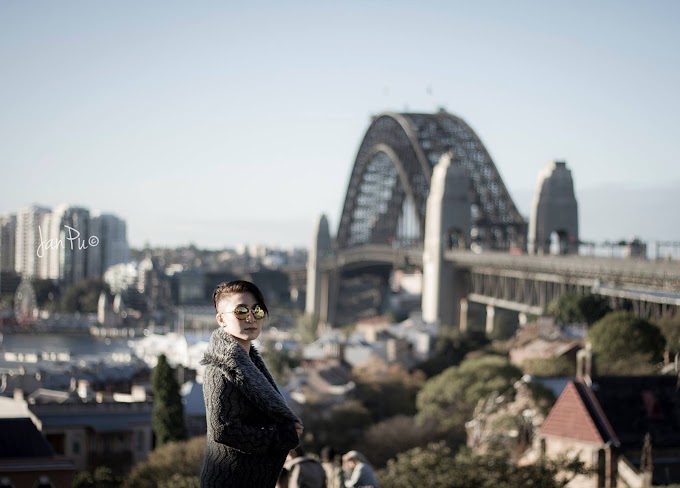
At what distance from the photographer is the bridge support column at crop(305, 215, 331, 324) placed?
414 ft

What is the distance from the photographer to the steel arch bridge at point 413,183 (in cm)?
10431

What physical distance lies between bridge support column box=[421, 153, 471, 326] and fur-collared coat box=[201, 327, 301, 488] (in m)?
78.6

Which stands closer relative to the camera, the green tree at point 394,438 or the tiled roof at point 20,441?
the tiled roof at point 20,441

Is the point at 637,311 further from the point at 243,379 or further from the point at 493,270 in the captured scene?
the point at 243,379

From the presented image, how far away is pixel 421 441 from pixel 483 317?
45761 millimetres

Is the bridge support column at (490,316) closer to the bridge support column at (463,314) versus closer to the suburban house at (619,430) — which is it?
the bridge support column at (463,314)

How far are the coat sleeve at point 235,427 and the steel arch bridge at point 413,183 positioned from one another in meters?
83.2

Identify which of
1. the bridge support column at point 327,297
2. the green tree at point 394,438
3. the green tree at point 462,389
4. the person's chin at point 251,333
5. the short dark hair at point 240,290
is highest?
the short dark hair at point 240,290

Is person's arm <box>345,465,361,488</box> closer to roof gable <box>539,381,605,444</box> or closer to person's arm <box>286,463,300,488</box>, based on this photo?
person's arm <box>286,463,300,488</box>

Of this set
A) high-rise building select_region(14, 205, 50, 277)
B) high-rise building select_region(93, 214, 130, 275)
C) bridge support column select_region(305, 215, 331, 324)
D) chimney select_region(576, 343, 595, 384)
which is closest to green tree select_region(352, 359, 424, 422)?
chimney select_region(576, 343, 595, 384)

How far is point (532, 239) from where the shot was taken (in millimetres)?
83750

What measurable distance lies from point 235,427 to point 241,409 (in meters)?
Answer: 0.11

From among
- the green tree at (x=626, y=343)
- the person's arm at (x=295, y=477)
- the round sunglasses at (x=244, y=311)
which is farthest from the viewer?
the green tree at (x=626, y=343)

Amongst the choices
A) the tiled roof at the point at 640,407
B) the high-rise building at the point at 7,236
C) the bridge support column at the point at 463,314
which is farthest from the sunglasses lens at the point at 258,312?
the high-rise building at the point at 7,236
